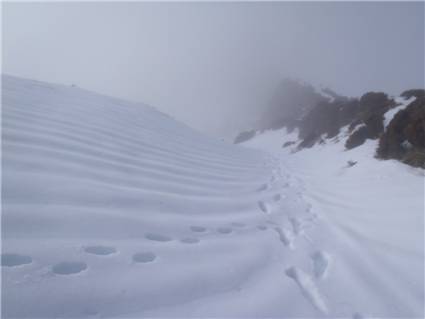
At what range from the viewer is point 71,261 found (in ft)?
4.83

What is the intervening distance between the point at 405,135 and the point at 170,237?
517 centimetres

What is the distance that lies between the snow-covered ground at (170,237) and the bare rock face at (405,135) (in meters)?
1.40

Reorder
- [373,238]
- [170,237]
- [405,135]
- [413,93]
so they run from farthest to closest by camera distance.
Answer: [413,93] → [405,135] → [373,238] → [170,237]

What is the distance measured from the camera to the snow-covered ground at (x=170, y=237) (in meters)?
1.40

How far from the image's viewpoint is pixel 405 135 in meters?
5.28

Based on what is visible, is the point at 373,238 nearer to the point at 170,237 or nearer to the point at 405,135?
the point at 170,237

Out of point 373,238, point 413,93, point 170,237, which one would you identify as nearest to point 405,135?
point 373,238

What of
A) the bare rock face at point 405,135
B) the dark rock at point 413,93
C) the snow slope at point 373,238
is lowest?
the snow slope at point 373,238

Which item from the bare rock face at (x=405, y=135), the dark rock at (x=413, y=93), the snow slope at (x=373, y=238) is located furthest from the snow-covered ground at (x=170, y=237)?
the dark rock at (x=413, y=93)

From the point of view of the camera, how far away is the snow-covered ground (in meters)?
1.40

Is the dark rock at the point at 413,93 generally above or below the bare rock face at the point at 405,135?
above

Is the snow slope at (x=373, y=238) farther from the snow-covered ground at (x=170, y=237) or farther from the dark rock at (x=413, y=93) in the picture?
the dark rock at (x=413, y=93)

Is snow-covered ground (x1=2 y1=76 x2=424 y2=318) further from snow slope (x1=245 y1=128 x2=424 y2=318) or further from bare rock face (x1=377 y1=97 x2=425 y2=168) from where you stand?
bare rock face (x1=377 y1=97 x2=425 y2=168)

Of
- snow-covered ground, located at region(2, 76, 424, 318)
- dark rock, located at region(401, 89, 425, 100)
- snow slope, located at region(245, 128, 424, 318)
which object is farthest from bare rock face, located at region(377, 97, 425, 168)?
dark rock, located at region(401, 89, 425, 100)
